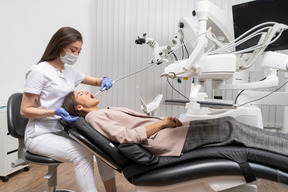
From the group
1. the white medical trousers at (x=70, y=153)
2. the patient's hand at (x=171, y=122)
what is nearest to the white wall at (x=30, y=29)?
the white medical trousers at (x=70, y=153)

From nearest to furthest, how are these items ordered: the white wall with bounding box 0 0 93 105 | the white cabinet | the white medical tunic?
1. the white medical tunic
2. the white cabinet
3. the white wall with bounding box 0 0 93 105

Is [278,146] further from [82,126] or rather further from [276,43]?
[82,126]

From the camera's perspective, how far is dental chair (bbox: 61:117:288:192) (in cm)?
87

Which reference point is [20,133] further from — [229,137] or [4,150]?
[229,137]

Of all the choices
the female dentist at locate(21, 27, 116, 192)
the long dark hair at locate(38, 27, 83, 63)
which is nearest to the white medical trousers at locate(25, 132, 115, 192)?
the female dentist at locate(21, 27, 116, 192)

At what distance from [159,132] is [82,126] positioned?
38cm

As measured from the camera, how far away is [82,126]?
3.41 feet

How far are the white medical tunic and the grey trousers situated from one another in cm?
79

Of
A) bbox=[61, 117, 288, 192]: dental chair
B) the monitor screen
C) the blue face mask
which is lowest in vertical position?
bbox=[61, 117, 288, 192]: dental chair

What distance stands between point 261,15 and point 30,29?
7.80 ft

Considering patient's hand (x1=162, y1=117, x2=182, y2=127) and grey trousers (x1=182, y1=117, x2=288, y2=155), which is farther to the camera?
patient's hand (x1=162, y1=117, x2=182, y2=127)

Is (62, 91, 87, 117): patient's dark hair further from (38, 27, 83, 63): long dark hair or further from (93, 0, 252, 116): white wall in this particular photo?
(93, 0, 252, 116): white wall

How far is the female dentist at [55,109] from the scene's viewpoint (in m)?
1.17

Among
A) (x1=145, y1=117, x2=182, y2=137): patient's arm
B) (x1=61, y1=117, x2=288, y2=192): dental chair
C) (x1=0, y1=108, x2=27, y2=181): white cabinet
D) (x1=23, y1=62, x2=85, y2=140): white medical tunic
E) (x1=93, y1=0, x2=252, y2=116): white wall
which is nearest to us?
(x1=61, y1=117, x2=288, y2=192): dental chair
